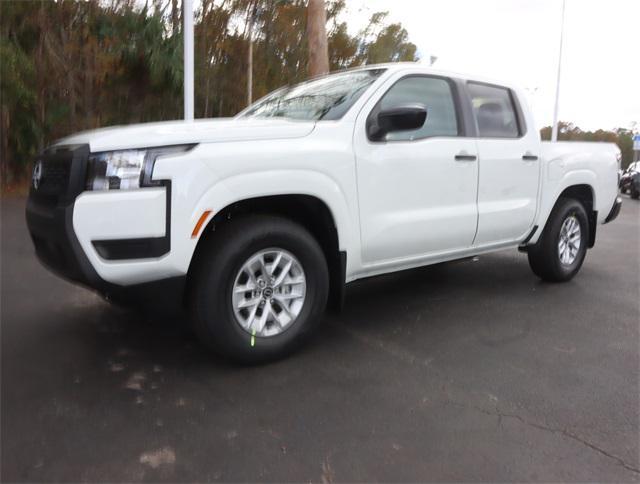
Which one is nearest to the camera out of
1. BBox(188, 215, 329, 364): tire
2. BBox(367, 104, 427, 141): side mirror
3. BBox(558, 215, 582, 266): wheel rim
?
BBox(188, 215, 329, 364): tire

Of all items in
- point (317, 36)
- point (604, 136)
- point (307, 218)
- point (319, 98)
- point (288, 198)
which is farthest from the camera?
point (604, 136)

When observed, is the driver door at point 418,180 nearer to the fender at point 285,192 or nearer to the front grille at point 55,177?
the fender at point 285,192

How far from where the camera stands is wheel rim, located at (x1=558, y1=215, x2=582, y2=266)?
551 cm

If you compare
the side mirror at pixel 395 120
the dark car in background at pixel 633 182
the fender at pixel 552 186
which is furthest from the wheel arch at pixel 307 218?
the dark car in background at pixel 633 182

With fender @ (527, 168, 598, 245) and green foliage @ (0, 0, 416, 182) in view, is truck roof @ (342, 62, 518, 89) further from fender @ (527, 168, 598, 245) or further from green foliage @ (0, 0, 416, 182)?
green foliage @ (0, 0, 416, 182)

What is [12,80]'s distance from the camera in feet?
43.8

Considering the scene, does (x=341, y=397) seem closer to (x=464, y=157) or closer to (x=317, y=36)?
(x=464, y=157)

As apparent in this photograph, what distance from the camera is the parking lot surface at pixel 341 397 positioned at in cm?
240

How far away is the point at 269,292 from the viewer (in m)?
3.32

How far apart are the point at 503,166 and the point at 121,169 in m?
3.08

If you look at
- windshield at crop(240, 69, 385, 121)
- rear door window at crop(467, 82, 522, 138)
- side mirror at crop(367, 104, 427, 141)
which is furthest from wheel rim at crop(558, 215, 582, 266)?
windshield at crop(240, 69, 385, 121)

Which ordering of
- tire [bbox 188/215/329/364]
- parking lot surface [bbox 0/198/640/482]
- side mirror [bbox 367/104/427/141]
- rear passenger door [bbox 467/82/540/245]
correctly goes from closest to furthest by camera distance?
1. parking lot surface [bbox 0/198/640/482]
2. tire [bbox 188/215/329/364]
3. side mirror [bbox 367/104/427/141]
4. rear passenger door [bbox 467/82/540/245]

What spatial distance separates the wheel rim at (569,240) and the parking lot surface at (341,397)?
2.90 ft

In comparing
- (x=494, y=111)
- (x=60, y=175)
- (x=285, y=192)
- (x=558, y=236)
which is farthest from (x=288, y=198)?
(x=558, y=236)
